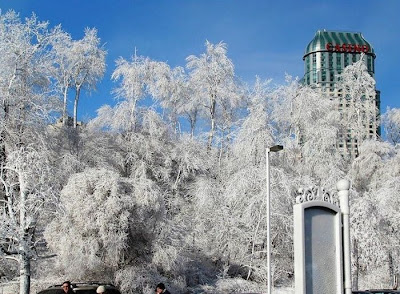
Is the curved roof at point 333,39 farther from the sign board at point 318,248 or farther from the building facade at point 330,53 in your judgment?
the sign board at point 318,248

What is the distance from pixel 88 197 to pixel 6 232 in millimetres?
4718

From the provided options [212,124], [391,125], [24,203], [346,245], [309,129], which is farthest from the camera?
[391,125]

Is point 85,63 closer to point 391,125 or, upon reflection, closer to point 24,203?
point 24,203

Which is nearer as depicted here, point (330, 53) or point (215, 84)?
point (215, 84)

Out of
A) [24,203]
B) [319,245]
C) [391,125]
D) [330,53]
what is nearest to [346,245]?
[319,245]

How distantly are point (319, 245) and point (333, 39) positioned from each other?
145 m

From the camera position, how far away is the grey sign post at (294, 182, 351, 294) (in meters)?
12.8

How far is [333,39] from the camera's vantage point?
150 metres

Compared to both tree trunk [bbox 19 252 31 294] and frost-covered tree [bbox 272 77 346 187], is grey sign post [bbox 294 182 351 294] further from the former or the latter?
frost-covered tree [bbox 272 77 346 187]

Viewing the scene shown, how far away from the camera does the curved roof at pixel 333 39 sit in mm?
149875

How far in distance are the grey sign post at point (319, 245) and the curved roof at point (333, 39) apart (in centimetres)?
14091

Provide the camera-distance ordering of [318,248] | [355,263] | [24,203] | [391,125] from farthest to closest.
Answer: [391,125] < [355,263] < [24,203] < [318,248]

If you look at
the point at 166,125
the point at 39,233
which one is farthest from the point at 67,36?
the point at 39,233

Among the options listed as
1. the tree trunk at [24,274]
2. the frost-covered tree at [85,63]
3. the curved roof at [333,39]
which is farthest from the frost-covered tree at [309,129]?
the curved roof at [333,39]
